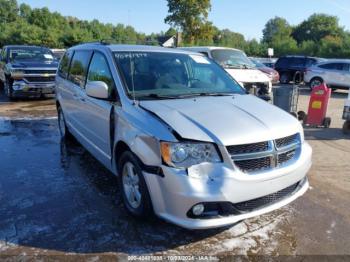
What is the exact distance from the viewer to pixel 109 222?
3.89 m

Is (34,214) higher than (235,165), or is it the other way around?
(235,165)

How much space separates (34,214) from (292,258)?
8.70ft

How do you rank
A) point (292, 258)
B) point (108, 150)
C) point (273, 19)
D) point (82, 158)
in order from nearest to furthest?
point (292, 258)
point (108, 150)
point (82, 158)
point (273, 19)

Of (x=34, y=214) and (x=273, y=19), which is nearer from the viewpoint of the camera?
(x=34, y=214)

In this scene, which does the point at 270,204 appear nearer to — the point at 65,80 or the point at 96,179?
the point at 96,179

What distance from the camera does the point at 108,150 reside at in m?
4.41

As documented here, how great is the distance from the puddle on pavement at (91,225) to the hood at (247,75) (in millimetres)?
5948

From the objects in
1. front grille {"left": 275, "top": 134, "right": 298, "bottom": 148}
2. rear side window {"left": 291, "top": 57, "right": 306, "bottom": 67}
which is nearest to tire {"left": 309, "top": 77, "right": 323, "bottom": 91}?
rear side window {"left": 291, "top": 57, "right": 306, "bottom": 67}

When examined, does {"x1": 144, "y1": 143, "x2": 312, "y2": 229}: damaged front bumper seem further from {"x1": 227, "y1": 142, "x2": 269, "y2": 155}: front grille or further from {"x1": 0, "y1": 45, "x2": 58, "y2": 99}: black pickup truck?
{"x1": 0, "y1": 45, "x2": 58, "y2": 99}: black pickup truck

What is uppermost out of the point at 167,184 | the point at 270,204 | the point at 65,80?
the point at 65,80

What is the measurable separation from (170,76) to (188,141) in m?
1.51

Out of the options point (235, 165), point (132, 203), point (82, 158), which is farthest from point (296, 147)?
point (82, 158)

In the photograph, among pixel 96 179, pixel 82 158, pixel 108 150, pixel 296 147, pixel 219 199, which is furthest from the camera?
pixel 82 158

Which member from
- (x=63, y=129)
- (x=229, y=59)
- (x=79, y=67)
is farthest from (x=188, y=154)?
(x=229, y=59)
